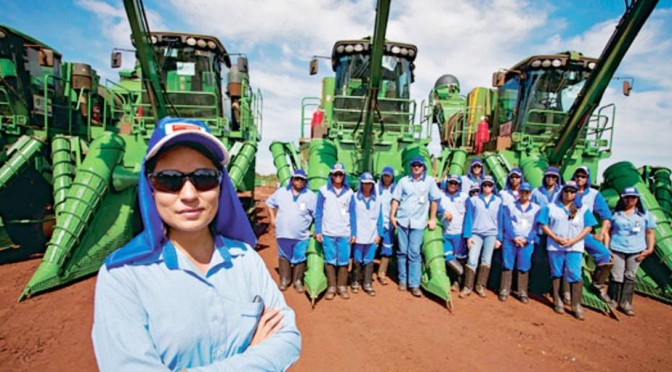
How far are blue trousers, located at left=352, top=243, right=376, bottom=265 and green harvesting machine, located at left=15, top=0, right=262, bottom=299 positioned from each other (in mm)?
2785

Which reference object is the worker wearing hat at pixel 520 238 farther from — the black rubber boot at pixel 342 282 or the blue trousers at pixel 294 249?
the blue trousers at pixel 294 249

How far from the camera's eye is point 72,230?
5.26m

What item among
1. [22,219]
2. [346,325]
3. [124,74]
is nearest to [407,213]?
[346,325]

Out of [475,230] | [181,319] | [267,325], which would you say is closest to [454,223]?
[475,230]

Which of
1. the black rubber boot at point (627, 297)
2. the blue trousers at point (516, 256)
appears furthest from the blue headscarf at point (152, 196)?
the black rubber boot at point (627, 297)

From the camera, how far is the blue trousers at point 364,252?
5.91m

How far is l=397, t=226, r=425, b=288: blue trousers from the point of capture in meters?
5.95

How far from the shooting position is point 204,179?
4.38 ft

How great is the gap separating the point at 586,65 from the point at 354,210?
7156 mm

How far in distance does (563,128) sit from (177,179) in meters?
7.46

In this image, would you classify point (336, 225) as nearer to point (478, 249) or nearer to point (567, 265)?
point (478, 249)

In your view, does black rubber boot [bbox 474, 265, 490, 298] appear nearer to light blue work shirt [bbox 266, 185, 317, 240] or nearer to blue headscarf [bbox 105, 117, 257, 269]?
light blue work shirt [bbox 266, 185, 317, 240]

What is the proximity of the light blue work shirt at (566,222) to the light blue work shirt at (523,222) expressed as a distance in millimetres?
224

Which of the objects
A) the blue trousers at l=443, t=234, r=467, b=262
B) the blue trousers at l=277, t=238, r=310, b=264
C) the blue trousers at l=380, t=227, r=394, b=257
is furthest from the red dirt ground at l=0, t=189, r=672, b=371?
the blue trousers at l=380, t=227, r=394, b=257
